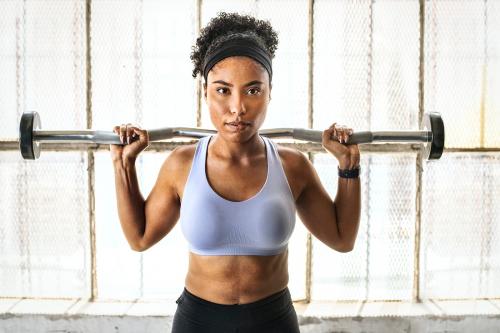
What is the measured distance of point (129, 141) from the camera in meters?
1.33

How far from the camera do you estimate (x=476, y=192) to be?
2947 millimetres

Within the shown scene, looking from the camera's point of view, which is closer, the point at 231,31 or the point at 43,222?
the point at 231,31

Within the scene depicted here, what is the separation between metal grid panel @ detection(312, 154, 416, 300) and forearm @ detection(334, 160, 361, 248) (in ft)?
5.06

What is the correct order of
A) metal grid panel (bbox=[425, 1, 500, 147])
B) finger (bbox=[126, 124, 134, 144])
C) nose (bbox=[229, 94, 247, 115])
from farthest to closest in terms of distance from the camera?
1. metal grid panel (bbox=[425, 1, 500, 147])
2. finger (bbox=[126, 124, 134, 144])
3. nose (bbox=[229, 94, 247, 115])

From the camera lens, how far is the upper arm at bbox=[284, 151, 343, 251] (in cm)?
140

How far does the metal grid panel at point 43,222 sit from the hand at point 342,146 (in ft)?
6.33

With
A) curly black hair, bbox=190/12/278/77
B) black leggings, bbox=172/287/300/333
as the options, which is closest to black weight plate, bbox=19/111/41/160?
curly black hair, bbox=190/12/278/77

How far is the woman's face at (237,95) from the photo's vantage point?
4.02 ft

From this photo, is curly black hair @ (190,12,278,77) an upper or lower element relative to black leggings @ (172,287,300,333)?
upper

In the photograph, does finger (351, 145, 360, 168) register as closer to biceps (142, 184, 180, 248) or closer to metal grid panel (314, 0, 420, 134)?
biceps (142, 184, 180, 248)

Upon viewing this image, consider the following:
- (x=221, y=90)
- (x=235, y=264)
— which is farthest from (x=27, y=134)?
(x=235, y=264)

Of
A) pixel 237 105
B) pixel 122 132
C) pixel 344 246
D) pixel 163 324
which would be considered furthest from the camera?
pixel 163 324

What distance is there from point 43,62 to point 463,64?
95.3 inches

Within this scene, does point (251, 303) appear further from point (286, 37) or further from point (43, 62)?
point (43, 62)
